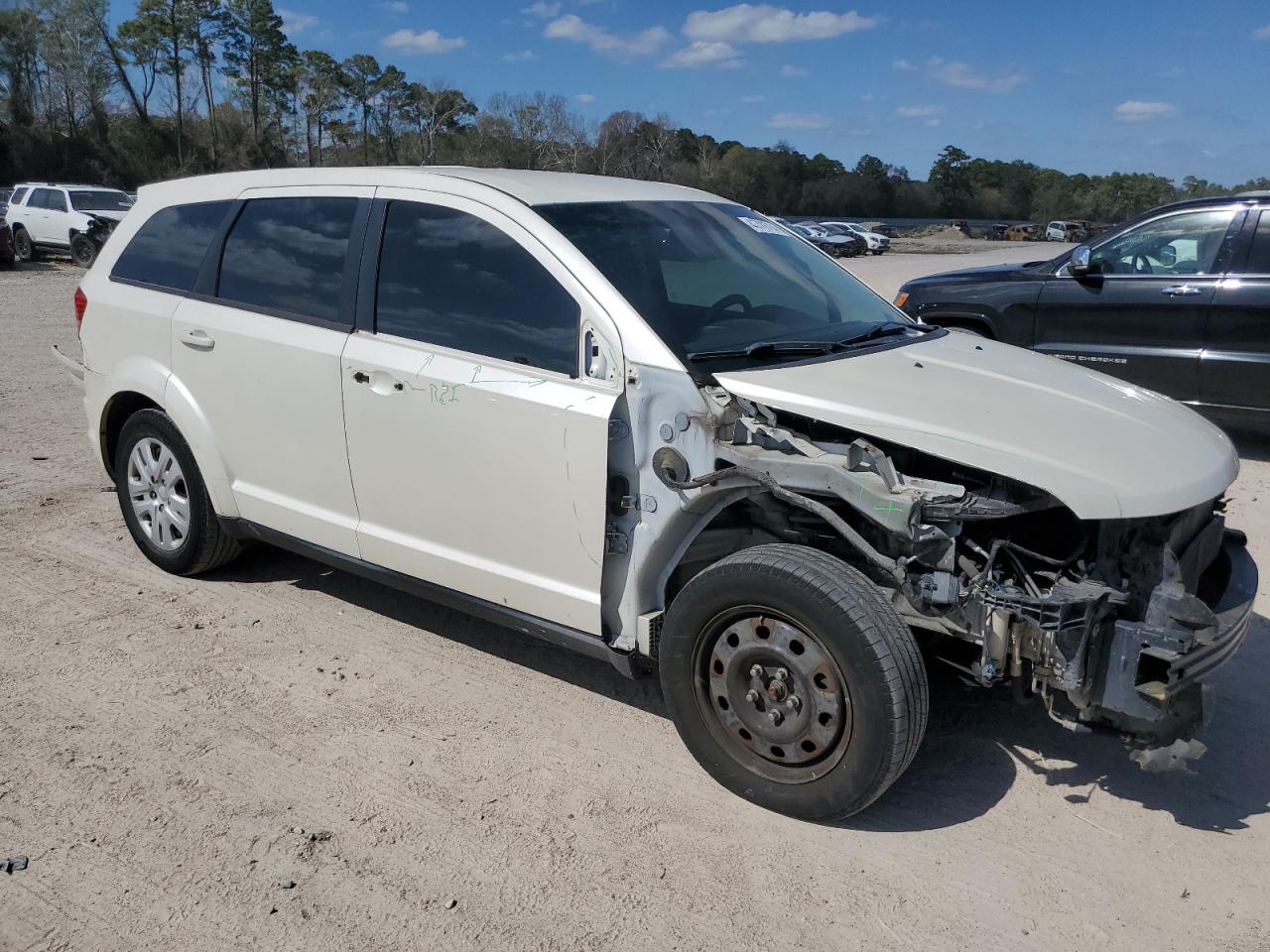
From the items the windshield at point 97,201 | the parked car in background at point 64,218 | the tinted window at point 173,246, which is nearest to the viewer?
the tinted window at point 173,246

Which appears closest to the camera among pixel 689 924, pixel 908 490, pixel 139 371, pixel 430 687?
pixel 689 924

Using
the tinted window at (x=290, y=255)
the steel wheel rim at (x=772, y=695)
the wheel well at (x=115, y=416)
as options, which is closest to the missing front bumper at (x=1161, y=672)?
the steel wheel rim at (x=772, y=695)

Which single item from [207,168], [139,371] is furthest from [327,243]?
[207,168]

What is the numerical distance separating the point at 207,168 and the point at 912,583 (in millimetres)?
77874

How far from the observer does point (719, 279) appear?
4285mm

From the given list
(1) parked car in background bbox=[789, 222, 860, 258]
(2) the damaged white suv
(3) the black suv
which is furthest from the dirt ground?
(1) parked car in background bbox=[789, 222, 860, 258]

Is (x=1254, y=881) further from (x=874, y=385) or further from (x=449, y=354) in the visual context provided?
(x=449, y=354)

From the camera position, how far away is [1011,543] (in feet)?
10.7

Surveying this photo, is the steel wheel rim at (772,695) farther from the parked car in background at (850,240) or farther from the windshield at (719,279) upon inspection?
the parked car in background at (850,240)

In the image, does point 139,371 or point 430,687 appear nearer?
point 430,687

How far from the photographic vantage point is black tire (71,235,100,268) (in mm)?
24319

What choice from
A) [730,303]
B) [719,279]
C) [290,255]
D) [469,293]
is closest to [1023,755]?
[730,303]

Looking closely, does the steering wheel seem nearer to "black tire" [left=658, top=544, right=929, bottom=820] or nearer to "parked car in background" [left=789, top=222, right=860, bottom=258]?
"black tire" [left=658, top=544, right=929, bottom=820]

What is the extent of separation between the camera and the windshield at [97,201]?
25.0 m
